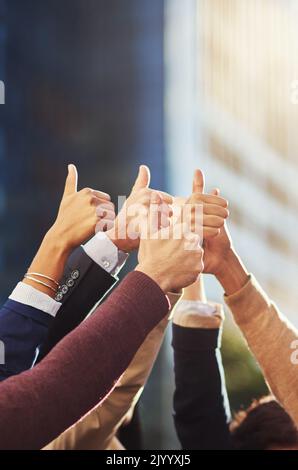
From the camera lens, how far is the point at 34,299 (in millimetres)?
667

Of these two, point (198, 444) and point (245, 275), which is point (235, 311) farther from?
point (198, 444)

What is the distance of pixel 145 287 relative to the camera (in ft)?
1.75

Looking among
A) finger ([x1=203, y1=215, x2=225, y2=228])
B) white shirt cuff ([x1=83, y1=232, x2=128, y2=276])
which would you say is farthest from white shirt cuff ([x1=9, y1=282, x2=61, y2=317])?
finger ([x1=203, y1=215, x2=225, y2=228])

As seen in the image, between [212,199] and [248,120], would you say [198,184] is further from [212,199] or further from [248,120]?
[248,120]

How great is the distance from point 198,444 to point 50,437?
44 cm

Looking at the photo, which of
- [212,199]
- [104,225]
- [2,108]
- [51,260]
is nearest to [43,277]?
[51,260]

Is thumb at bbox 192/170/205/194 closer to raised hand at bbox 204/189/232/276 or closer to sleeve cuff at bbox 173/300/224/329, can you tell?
raised hand at bbox 204/189/232/276

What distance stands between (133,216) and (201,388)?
0.29m

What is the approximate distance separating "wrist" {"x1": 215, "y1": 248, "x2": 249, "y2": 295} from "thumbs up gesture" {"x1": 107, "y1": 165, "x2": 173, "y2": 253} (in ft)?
0.38

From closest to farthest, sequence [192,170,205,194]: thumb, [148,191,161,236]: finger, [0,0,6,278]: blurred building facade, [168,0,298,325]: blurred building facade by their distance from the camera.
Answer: [148,191,161,236]: finger, [192,170,205,194]: thumb, [0,0,6,278]: blurred building facade, [168,0,298,325]: blurred building facade

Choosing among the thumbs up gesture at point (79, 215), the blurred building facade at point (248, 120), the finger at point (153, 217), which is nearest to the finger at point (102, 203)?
the thumbs up gesture at point (79, 215)

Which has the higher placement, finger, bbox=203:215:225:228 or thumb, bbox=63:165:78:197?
thumb, bbox=63:165:78:197

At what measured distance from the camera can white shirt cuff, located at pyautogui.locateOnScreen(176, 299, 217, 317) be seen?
905 millimetres

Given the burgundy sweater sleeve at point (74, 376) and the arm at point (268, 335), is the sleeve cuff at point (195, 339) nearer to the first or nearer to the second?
the arm at point (268, 335)
